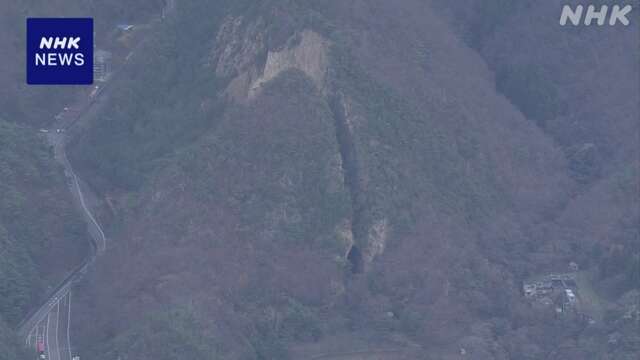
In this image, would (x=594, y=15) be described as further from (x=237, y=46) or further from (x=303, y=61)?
(x=237, y=46)

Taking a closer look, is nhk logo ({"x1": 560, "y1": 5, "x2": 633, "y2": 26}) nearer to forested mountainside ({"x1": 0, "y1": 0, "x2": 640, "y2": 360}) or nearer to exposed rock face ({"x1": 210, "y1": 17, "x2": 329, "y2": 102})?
forested mountainside ({"x1": 0, "y1": 0, "x2": 640, "y2": 360})

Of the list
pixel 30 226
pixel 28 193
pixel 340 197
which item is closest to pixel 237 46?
pixel 340 197

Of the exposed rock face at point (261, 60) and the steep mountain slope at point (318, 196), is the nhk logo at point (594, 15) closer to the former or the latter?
the steep mountain slope at point (318, 196)

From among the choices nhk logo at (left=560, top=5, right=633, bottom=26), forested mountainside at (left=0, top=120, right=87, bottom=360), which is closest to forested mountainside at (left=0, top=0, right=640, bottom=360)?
forested mountainside at (left=0, top=120, right=87, bottom=360)

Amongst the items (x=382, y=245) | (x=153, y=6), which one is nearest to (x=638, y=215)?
(x=382, y=245)

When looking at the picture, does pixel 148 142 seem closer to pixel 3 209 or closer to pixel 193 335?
pixel 3 209

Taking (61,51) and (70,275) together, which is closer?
(61,51)
